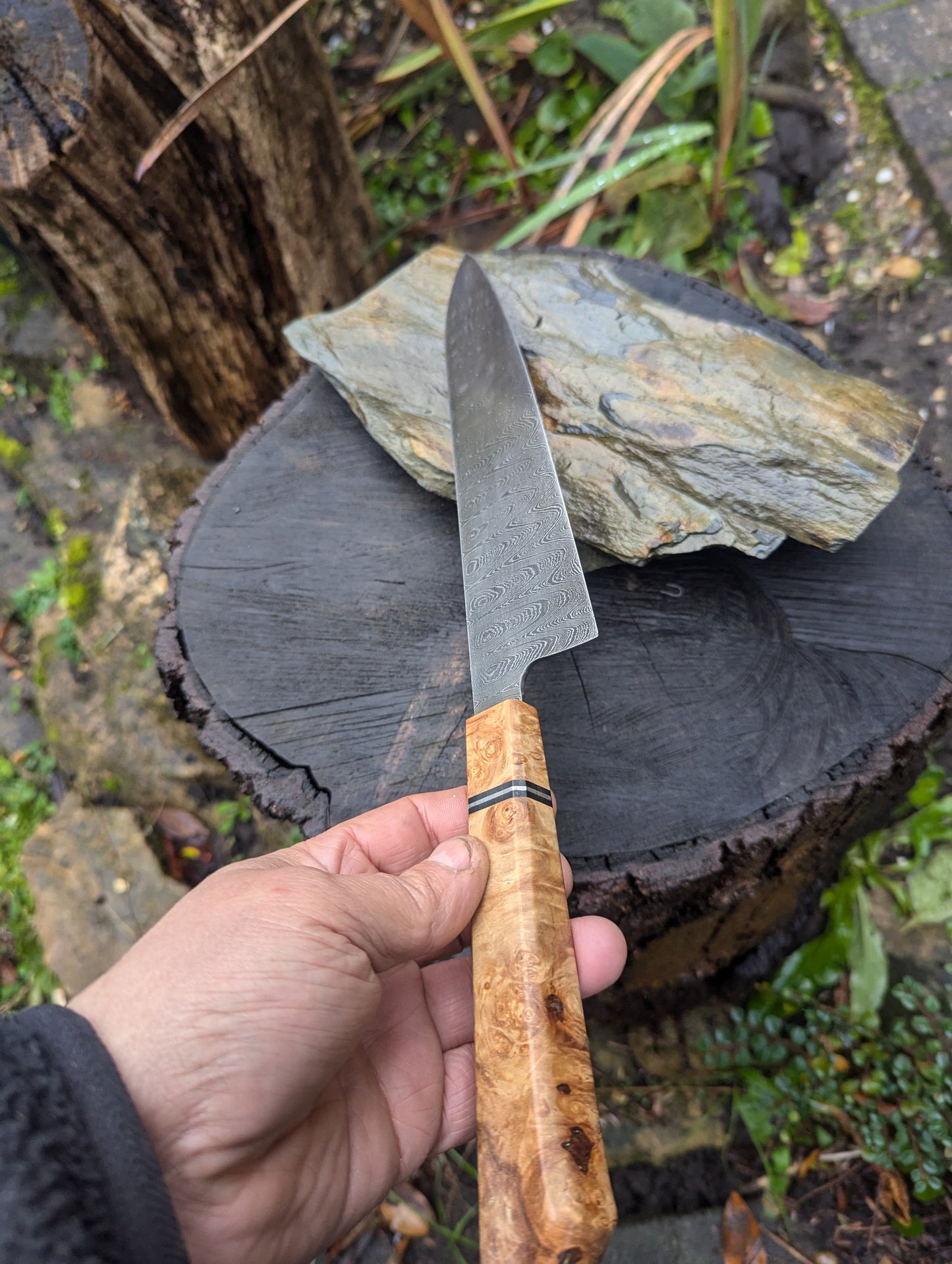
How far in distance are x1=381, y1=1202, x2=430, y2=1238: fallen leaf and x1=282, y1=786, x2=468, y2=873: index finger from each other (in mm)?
1284

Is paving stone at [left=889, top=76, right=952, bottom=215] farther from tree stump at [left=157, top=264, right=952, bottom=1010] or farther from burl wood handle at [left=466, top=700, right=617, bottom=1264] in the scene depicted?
burl wood handle at [left=466, top=700, right=617, bottom=1264]

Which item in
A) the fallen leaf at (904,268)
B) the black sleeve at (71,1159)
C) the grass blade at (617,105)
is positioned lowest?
the fallen leaf at (904,268)

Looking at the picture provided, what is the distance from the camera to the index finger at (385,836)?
1475mm

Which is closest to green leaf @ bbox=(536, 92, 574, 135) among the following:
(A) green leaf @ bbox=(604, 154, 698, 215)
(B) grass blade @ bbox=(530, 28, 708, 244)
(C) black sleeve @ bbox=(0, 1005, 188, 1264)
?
(B) grass blade @ bbox=(530, 28, 708, 244)

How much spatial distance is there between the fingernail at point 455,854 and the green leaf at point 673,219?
9.62 ft

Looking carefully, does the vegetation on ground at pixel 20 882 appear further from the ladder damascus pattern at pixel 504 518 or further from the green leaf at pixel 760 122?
the green leaf at pixel 760 122

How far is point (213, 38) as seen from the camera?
2311mm

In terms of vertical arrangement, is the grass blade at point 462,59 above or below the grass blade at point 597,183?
above

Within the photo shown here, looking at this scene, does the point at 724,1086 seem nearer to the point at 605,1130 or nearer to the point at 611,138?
the point at 605,1130

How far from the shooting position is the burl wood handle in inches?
40.6

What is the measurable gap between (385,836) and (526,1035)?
0.47 m

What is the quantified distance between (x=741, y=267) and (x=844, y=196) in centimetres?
61

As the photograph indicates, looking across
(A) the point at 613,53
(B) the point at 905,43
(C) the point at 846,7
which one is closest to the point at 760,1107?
(A) the point at 613,53

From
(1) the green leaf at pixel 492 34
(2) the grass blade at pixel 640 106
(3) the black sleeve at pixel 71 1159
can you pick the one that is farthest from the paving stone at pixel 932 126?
(3) the black sleeve at pixel 71 1159
